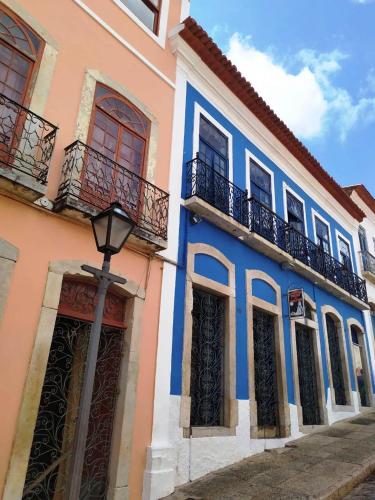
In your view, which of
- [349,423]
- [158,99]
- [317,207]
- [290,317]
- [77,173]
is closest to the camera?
[77,173]

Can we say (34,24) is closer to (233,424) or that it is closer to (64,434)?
(64,434)

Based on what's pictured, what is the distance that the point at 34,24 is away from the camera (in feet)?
17.0

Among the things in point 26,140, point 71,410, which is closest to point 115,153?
point 26,140

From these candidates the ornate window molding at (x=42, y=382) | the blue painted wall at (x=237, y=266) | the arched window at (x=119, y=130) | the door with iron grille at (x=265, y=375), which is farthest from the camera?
the door with iron grille at (x=265, y=375)

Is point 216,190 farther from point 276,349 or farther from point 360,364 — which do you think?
point 360,364

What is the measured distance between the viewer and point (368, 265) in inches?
560

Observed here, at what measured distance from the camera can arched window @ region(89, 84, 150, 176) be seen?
5.75 m

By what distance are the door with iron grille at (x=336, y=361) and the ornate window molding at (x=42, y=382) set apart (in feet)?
23.2

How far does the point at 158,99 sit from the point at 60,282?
384cm

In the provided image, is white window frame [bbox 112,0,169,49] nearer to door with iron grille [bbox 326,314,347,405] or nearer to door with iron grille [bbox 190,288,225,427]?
door with iron grille [bbox 190,288,225,427]

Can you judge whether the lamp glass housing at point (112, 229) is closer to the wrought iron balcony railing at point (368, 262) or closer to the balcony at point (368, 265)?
the balcony at point (368, 265)

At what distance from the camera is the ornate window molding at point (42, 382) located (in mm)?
3846

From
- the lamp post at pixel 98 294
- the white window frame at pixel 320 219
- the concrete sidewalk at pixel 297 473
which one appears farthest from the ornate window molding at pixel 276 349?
the lamp post at pixel 98 294

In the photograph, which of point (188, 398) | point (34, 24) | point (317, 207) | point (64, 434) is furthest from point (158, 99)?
point (317, 207)
